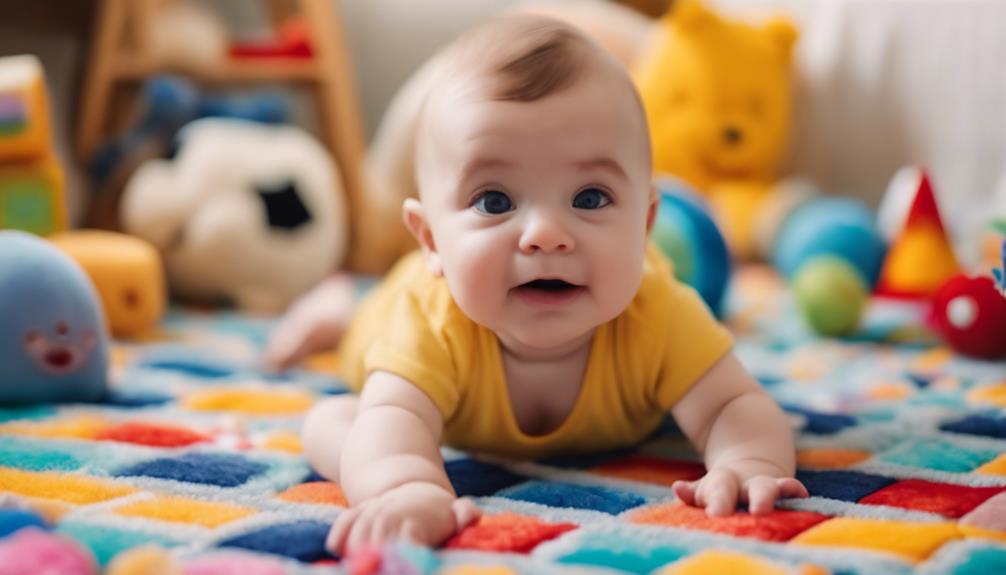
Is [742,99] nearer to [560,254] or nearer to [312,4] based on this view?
[312,4]

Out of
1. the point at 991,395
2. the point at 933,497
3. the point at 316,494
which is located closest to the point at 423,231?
the point at 316,494

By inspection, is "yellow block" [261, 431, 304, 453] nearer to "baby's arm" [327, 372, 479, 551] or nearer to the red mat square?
"baby's arm" [327, 372, 479, 551]

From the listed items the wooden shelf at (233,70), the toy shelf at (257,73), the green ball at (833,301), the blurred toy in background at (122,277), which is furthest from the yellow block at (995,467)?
the wooden shelf at (233,70)

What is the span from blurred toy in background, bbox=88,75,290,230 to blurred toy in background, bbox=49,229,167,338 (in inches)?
14.4

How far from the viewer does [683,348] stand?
2.98 ft

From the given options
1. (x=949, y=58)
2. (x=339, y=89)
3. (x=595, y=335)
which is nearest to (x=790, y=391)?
(x=595, y=335)

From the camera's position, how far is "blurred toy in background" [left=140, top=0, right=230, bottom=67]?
2127 mm

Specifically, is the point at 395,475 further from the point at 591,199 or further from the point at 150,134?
the point at 150,134

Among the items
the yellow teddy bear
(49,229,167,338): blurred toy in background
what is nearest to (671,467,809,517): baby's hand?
(49,229,167,338): blurred toy in background

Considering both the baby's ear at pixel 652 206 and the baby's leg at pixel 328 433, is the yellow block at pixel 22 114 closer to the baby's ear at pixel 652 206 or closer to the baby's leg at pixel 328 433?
the baby's leg at pixel 328 433

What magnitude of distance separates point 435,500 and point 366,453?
89mm

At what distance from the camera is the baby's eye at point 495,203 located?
0.82 m

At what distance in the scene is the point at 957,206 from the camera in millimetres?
2076

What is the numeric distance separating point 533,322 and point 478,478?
5.7 inches
